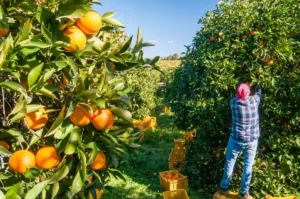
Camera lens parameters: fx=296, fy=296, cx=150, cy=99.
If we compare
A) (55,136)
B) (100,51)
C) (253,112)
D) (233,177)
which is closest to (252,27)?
(253,112)

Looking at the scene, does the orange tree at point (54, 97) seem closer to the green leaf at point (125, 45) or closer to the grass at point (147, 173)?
the green leaf at point (125, 45)

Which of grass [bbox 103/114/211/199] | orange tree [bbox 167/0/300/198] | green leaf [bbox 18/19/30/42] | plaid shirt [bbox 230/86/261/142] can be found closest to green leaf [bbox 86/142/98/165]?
green leaf [bbox 18/19/30/42]

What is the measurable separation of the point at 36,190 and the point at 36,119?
0.31m

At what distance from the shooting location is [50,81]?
144 cm

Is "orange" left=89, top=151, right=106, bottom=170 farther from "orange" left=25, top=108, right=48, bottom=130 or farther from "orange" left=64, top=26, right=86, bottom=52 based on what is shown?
"orange" left=64, top=26, right=86, bottom=52

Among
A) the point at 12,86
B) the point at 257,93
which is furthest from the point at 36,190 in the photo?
the point at 257,93

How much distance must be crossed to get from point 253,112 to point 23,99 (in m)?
3.49

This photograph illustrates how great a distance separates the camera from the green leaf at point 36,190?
4.10 ft

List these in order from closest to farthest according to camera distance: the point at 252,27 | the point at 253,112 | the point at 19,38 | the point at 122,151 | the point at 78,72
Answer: the point at 19,38
the point at 78,72
the point at 122,151
the point at 253,112
the point at 252,27

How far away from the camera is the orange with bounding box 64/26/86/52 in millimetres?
1372

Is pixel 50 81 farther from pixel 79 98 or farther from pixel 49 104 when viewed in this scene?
pixel 79 98

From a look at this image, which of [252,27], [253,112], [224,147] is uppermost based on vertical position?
[252,27]

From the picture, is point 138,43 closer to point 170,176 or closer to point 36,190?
point 36,190

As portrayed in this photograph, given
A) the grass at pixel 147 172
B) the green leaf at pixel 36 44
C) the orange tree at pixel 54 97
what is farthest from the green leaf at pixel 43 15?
the grass at pixel 147 172
